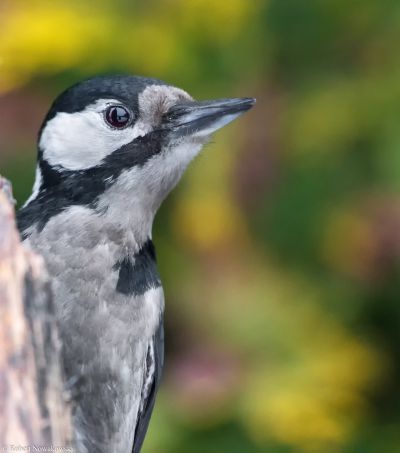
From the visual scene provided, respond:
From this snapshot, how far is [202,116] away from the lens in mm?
2826

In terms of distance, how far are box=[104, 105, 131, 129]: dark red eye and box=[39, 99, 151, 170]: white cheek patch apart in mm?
12

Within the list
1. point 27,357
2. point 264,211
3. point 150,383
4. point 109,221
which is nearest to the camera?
point 27,357

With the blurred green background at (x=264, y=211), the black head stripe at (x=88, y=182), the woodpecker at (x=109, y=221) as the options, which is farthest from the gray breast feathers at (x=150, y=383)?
the black head stripe at (x=88, y=182)

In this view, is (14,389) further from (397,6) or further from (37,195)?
(397,6)

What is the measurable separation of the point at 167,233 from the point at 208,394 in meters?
0.49

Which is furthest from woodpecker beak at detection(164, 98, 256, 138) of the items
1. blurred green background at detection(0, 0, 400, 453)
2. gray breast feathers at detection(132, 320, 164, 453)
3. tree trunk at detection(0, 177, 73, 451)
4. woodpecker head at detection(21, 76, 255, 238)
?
tree trunk at detection(0, 177, 73, 451)

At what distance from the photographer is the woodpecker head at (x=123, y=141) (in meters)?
2.74

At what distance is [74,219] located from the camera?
271 centimetres

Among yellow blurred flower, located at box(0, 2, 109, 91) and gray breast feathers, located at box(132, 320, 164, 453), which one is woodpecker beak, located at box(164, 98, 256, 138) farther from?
yellow blurred flower, located at box(0, 2, 109, 91)

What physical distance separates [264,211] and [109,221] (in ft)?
2.93

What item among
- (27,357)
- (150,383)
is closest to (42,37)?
(150,383)

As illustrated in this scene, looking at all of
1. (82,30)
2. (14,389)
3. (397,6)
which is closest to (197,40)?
(82,30)

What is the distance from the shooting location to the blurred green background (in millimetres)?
3363

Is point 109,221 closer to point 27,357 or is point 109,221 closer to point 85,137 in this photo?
point 85,137
